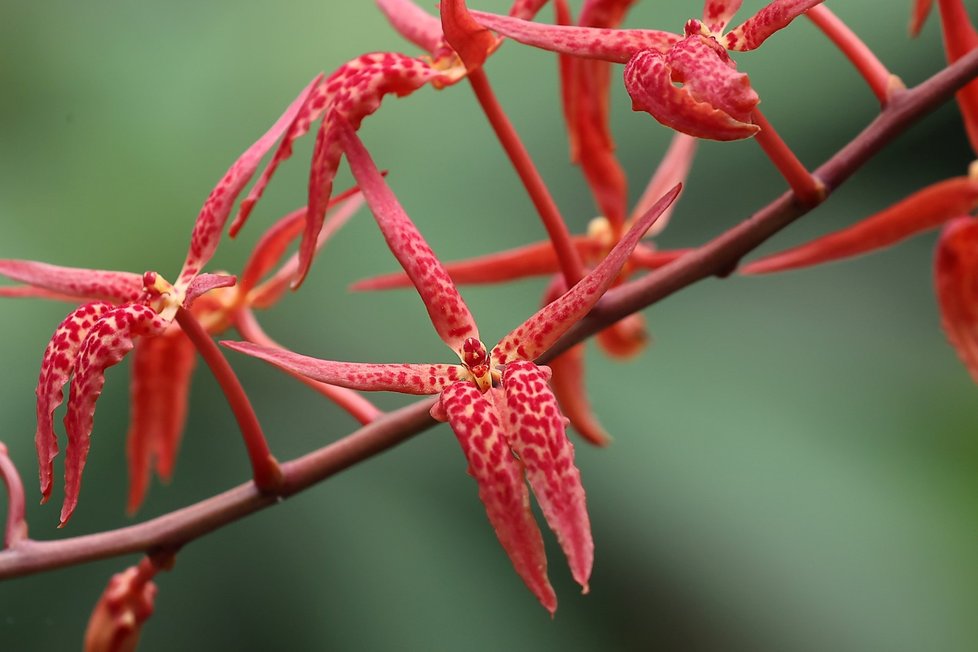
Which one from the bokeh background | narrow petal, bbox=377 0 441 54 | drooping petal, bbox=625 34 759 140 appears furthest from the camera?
the bokeh background

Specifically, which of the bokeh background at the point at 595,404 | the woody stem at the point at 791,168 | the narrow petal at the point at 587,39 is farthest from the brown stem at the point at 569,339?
the bokeh background at the point at 595,404

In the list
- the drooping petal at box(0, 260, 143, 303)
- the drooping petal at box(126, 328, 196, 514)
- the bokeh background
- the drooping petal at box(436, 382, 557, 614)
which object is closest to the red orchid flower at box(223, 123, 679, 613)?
the drooping petal at box(436, 382, 557, 614)

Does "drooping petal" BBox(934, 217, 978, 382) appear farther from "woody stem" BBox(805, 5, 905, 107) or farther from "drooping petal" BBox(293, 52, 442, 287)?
"drooping petal" BBox(293, 52, 442, 287)

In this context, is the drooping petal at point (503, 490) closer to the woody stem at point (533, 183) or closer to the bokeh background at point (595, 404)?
the woody stem at point (533, 183)

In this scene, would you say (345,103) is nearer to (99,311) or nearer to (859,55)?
(99,311)

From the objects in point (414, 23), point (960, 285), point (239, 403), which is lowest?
point (960, 285)

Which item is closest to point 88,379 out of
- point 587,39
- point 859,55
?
point 587,39

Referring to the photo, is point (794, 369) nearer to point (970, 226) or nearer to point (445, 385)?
point (970, 226)
